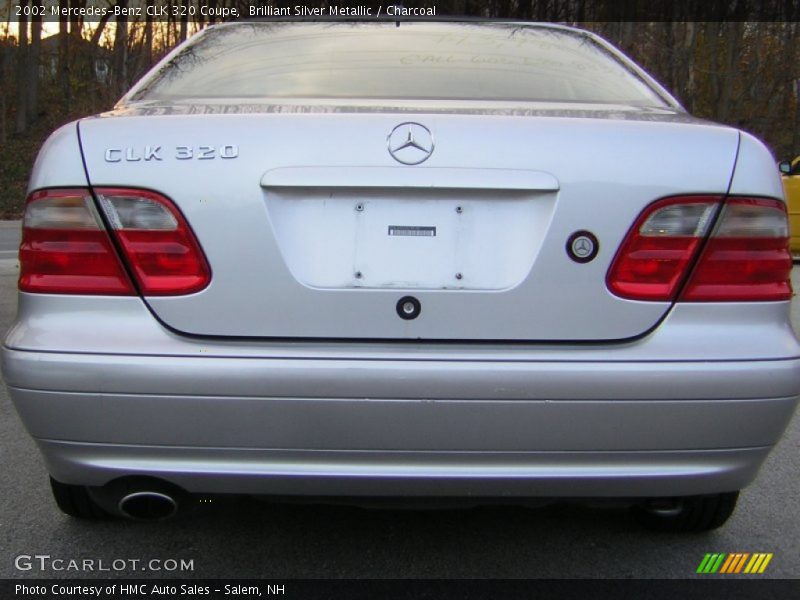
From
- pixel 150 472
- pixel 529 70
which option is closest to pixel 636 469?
pixel 150 472

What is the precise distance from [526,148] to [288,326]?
660mm

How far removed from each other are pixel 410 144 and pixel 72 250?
0.80m

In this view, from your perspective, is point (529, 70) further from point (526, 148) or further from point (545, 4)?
point (545, 4)

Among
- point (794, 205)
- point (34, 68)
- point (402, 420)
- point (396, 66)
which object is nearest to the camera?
point (402, 420)

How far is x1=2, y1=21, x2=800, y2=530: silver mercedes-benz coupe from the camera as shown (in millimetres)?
1777

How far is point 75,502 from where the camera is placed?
2.48 metres

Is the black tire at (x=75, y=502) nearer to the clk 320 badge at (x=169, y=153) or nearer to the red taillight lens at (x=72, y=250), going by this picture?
the red taillight lens at (x=72, y=250)

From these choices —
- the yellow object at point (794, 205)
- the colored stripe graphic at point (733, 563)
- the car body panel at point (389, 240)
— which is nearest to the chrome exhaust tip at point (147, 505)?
the car body panel at point (389, 240)

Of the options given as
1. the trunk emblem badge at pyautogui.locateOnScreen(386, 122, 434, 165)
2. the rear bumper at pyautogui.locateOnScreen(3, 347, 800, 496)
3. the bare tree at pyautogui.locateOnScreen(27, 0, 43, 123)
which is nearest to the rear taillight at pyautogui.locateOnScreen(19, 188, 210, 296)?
the rear bumper at pyautogui.locateOnScreen(3, 347, 800, 496)

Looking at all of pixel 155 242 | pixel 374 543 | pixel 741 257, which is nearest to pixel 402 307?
pixel 155 242

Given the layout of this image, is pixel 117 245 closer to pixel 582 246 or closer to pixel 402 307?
pixel 402 307

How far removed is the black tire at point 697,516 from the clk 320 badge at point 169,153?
5.05ft

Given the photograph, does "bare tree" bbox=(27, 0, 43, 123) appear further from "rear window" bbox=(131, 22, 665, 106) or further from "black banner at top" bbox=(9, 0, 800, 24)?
"rear window" bbox=(131, 22, 665, 106)

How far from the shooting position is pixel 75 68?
77.4 feet
